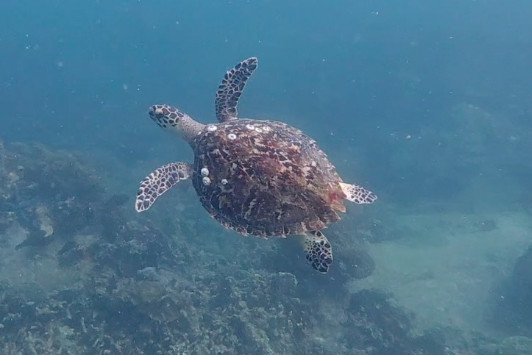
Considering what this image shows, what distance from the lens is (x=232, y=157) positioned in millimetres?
5566

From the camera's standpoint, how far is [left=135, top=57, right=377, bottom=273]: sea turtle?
5.26m

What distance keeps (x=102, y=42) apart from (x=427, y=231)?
58.0m

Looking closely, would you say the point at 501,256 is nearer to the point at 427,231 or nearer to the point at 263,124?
the point at 427,231

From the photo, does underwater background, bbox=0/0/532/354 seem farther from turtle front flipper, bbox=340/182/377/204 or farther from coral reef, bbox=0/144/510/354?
turtle front flipper, bbox=340/182/377/204

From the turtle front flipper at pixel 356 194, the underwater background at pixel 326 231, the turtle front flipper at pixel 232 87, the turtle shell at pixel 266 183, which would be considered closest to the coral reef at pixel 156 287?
the underwater background at pixel 326 231

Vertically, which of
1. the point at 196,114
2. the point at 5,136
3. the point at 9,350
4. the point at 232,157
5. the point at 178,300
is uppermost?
the point at 232,157

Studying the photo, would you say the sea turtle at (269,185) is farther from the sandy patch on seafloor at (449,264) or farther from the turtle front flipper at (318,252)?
the sandy patch on seafloor at (449,264)

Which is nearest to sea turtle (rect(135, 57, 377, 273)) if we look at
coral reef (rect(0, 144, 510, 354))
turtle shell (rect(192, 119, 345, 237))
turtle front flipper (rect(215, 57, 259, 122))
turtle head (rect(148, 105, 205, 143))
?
turtle shell (rect(192, 119, 345, 237))

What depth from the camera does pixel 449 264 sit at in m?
13.0

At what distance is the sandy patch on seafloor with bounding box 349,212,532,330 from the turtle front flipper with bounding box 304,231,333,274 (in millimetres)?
6439

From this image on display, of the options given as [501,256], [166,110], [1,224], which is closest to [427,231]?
[501,256]

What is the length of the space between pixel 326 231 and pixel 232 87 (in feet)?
18.0

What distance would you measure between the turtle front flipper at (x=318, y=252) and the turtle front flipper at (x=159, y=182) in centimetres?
262

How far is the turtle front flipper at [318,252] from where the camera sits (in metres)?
5.68
